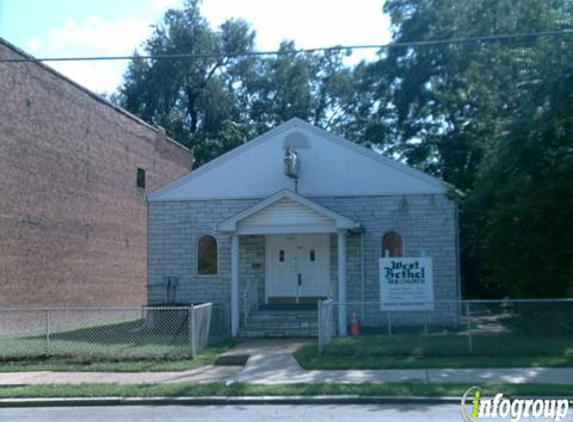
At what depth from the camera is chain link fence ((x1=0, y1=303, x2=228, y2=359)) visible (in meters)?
18.0

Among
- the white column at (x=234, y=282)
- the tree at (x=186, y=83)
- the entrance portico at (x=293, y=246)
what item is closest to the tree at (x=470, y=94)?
the entrance portico at (x=293, y=246)

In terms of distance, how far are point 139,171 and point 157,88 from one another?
20.5 metres

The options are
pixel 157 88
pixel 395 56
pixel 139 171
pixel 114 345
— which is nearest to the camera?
pixel 114 345

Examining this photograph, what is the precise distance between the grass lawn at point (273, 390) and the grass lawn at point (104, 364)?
7.42ft

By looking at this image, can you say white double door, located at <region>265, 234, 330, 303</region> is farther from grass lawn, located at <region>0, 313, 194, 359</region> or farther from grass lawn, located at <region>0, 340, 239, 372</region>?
grass lawn, located at <region>0, 340, 239, 372</region>

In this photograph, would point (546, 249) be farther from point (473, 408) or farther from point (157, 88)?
point (157, 88)

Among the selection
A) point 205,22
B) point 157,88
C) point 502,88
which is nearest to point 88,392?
point 502,88

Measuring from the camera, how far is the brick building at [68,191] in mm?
24453

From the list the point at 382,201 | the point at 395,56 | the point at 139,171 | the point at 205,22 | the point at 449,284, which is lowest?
the point at 449,284

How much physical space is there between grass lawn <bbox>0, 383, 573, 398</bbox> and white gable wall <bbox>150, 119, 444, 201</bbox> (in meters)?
11.6

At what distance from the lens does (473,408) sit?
1164 centimetres

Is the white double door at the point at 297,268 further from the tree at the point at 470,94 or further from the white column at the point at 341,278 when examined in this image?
the tree at the point at 470,94

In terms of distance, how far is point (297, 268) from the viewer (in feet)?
82.4

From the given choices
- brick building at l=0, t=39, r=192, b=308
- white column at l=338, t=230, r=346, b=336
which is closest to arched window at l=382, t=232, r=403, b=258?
white column at l=338, t=230, r=346, b=336
